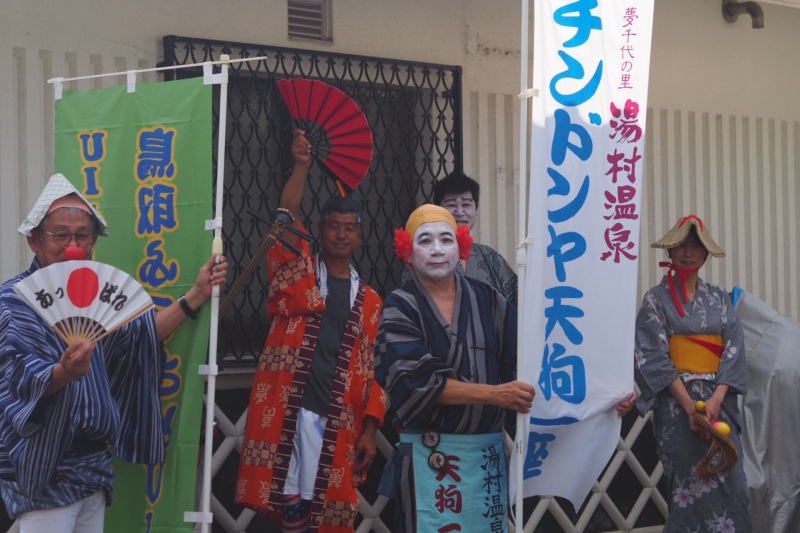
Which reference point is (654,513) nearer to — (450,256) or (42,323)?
(450,256)

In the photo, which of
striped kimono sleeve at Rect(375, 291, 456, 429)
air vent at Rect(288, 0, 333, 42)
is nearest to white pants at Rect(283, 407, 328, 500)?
striped kimono sleeve at Rect(375, 291, 456, 429)

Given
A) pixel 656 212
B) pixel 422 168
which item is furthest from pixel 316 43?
pixel 656 212

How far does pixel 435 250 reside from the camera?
4098mm

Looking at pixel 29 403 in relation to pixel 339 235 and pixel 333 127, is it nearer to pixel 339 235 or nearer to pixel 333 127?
pixel 339 235

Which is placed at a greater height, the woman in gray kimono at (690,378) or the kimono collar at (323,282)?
the kimono collar at (323,282)

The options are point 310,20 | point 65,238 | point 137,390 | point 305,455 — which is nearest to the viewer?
point 65,238

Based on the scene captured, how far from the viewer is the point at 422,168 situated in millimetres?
5930

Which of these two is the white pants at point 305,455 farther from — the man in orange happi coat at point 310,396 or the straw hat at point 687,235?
the straw hat at point 687,235

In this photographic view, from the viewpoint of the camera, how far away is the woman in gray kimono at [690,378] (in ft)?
16.9

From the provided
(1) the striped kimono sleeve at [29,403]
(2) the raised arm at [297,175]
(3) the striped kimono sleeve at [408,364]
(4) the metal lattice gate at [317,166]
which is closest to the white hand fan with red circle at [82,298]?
(1) the striped kimono sleeve at [29,403]

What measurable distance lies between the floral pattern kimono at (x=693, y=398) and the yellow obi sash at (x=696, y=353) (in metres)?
0.03

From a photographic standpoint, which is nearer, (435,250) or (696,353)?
(435,250)

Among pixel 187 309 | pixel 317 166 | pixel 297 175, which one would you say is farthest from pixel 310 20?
pixel 187 309

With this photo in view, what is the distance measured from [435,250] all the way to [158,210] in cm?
110
